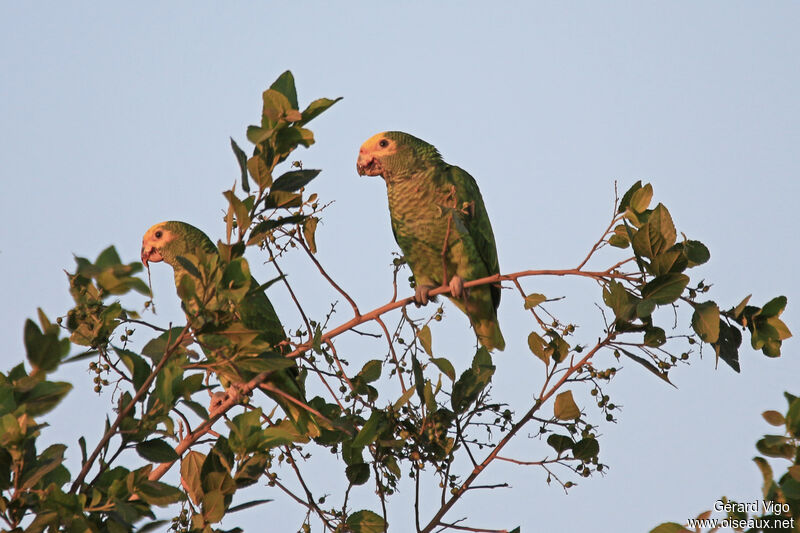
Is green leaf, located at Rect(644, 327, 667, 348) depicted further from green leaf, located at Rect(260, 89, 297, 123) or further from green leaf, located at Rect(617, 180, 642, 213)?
green leaf, located at Rect(260, 89, 297, 123)

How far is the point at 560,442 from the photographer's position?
9.59 feet

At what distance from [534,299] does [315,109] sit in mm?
1047

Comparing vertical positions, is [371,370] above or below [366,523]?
above

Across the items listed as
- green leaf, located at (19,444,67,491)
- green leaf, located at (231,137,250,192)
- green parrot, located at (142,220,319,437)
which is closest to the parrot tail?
green parrot, located at (142,220,319,437)

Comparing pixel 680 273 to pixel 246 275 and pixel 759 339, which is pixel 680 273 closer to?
pixel 759 339

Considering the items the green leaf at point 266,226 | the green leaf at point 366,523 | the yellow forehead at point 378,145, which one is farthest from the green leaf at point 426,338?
the yellow forehead at point 378,145

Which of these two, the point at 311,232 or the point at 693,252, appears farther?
the point at 311,232

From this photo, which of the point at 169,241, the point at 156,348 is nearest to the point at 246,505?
the point at 156,348

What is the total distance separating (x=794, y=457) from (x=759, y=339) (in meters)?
0.44

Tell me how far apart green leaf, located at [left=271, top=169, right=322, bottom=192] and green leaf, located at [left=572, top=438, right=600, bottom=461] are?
145 centimetres

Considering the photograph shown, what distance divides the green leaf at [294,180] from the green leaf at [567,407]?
49.2 inches

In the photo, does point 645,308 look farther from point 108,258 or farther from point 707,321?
point 108,258

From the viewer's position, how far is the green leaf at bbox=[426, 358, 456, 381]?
9.79 ft

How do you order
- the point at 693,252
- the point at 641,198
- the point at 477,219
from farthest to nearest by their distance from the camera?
1. the point at 477,219
2. the point at 641,198
3. the point at 693,252
